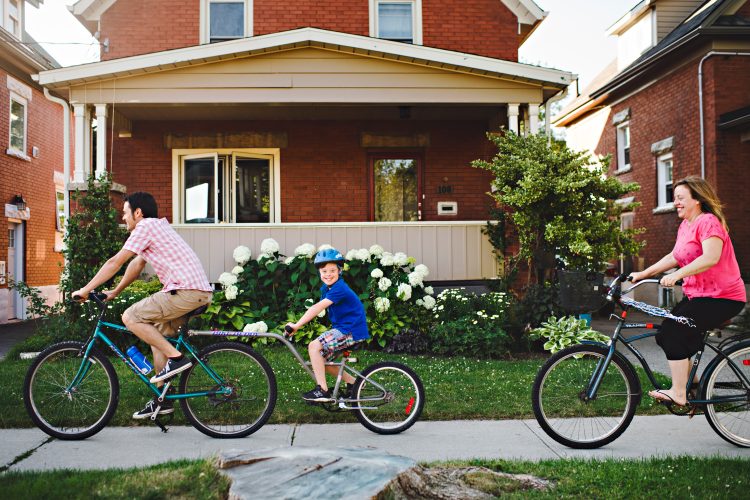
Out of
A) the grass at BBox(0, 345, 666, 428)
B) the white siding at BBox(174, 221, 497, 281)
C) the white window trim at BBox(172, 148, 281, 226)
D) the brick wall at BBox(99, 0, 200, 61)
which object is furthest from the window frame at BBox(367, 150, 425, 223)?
the grass at BBox(0, 345, 666, 428)

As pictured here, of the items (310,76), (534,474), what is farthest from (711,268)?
(310,76)

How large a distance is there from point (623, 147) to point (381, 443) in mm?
18082

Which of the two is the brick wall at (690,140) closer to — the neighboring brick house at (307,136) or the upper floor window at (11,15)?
→ the neighboring brick house at (307,136)

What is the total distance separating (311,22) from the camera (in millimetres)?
14633

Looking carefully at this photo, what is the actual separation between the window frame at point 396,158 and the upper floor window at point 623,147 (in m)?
8.94

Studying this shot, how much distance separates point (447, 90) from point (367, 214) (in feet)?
12.4

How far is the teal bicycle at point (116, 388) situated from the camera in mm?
5598

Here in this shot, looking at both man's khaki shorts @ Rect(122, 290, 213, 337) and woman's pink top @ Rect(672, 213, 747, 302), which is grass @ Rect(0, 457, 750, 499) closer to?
woman's pink top @ Rect(672, 213, 747, 302)

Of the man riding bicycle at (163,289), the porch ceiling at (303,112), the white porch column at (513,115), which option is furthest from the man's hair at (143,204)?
the white porch column at (513,115)

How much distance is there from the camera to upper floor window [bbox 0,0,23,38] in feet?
59.7

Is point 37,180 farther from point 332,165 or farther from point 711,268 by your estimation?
point 711,268

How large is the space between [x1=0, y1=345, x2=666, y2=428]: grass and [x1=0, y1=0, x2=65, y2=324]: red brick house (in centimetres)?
900

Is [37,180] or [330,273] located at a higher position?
[37,180]

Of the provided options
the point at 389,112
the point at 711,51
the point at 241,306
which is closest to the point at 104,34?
the point at 389,112
